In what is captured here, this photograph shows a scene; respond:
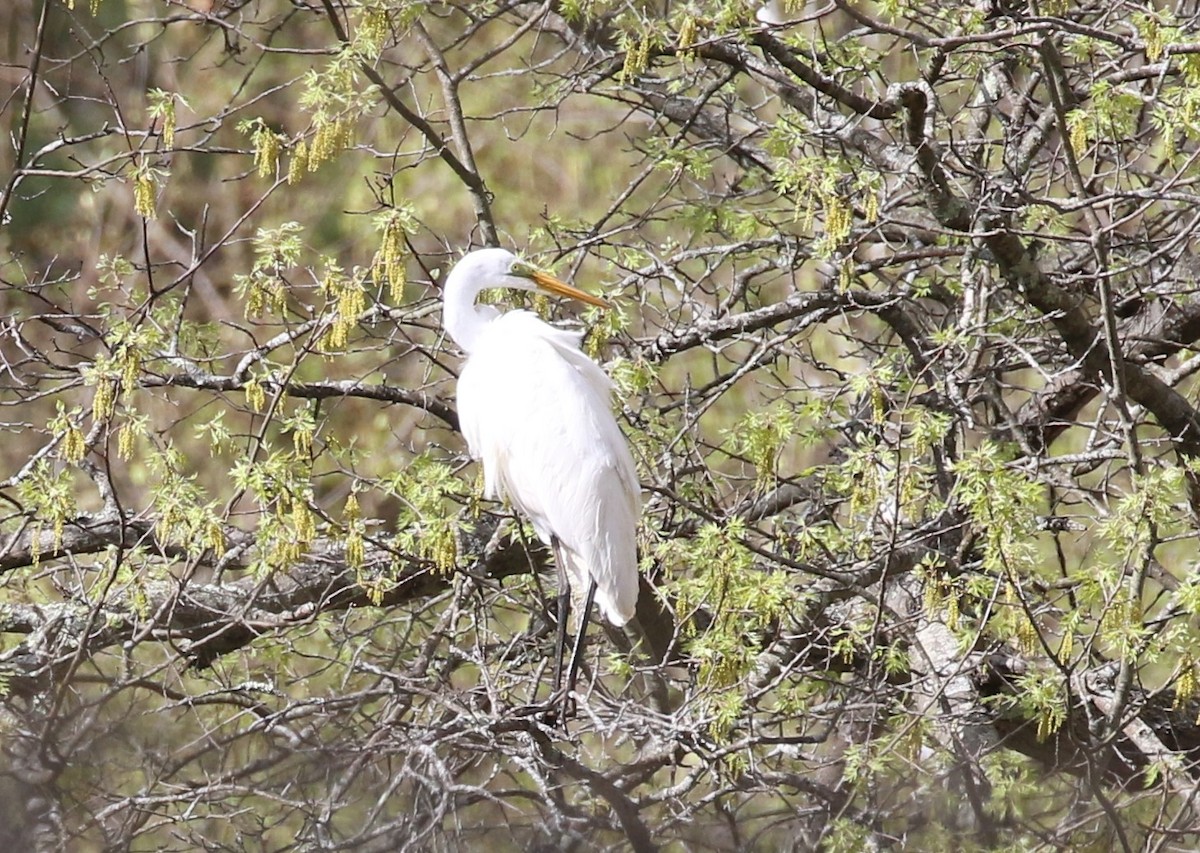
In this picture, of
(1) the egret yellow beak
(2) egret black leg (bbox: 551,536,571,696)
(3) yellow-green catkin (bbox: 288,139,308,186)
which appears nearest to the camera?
(3) yellow-green catkin (bbox: 288,139,308,186)

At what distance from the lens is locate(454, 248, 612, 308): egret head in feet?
13.0

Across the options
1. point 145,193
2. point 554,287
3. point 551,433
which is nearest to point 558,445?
point 551,433

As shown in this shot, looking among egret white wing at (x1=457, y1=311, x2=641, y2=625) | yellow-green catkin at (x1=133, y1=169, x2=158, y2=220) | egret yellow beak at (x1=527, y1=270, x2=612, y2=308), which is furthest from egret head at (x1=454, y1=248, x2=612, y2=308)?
yellow-green catkin at (x1=133, y1=169, x2=158, y2=220)

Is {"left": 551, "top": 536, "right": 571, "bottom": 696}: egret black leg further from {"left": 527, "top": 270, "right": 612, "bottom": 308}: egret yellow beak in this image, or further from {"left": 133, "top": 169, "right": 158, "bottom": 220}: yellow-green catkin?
{"left": 133, "top": 169, "right": 158, "bottom": 220}: yellow-green catkin

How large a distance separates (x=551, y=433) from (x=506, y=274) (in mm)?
424

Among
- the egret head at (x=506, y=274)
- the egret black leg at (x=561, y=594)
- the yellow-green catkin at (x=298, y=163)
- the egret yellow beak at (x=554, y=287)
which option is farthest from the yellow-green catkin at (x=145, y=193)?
the egret black leg at (x=561, y=594)

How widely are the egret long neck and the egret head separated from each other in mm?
24

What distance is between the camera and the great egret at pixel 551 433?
12.9 feet

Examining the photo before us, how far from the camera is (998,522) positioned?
3.26 meters

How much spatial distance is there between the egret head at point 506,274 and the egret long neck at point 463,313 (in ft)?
0.08

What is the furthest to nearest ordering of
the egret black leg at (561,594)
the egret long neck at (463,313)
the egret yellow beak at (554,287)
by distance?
the egret black leg at (561,594), the egret long neck at (463,313), the egret yellow beak at (554,287)

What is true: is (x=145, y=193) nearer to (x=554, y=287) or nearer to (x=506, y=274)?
(x=506, y=274)

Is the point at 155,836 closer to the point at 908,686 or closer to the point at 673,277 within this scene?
the point at 908,686

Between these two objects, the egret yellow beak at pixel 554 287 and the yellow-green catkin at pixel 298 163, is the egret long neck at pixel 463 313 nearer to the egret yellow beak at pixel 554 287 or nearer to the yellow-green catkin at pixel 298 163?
the egret yellow beak at pixel 554 287
